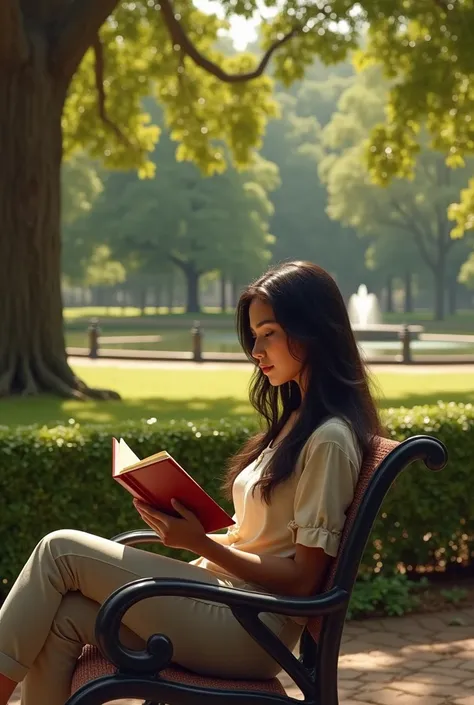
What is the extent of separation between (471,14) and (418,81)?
1.72 metres

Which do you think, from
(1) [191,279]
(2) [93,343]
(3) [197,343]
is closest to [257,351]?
(3) [197,343]

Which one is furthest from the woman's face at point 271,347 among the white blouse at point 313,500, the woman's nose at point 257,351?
the white blouse at point 313,500

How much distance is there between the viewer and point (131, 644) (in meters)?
2.90

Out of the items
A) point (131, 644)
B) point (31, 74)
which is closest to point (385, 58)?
point (31, 74)

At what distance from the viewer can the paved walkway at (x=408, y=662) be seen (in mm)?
4551

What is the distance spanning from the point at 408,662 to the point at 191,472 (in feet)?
5.07

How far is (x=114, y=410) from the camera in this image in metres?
13.9

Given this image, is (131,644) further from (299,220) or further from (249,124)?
(299,220)

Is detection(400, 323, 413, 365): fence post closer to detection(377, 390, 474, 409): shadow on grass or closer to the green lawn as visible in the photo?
the green lawn

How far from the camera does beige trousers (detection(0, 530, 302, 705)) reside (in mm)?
2771

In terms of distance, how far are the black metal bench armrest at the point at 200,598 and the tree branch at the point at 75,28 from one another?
12.8 m

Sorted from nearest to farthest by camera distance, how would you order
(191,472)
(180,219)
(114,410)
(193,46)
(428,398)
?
(191,472) → (114,410) → (428,398) → (193,46) → (180,219)

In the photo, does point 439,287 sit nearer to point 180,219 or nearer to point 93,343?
point 180,219

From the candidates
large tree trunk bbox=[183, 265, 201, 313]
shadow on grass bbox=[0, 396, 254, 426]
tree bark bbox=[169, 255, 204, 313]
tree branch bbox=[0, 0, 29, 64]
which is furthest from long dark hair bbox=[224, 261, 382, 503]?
large tree trunk bbox=[183, 265, 201, 313]
